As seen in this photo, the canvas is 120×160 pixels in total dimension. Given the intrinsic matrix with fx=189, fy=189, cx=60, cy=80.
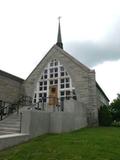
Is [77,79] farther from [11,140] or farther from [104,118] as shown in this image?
[11,140]

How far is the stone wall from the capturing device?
17925 mm

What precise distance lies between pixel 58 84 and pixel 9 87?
490 centimetres

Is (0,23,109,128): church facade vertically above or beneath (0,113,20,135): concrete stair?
above

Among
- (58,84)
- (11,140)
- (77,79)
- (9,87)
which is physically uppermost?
(77,79)

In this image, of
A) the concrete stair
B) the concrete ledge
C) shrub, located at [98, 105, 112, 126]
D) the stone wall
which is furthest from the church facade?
the concrete ledge

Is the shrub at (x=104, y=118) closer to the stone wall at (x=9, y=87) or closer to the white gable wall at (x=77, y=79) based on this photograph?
the white gable wall at (x=77, y=79)

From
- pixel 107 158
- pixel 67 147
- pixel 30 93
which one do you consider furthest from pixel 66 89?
pixel 107 158

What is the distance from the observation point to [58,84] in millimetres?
19078

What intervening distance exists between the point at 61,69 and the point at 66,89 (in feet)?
7.47

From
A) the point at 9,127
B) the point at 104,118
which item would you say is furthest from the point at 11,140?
the point at 104,118

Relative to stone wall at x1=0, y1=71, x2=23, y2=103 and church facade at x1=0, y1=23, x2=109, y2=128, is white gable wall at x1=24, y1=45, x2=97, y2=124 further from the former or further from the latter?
stone wall at x1=0, y1=71, x2=23, y2=103

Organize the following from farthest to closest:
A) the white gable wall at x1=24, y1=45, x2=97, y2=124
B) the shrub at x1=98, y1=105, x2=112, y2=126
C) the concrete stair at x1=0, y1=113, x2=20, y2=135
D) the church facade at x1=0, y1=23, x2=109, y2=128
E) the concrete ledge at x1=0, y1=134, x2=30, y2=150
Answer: the shrub at x1=98, y1=105, x2=112, y2=126 → the church facade at x1=0, y1=23, x2=109, y2=128 → the white gable wall at x1=24, y1=45, x2=97, y2=124 → the concrete stair at x1=0, y1=113, x2=20, y2=135 → the concrete ledge at x1=0, y1=134, x2=30, y2=150

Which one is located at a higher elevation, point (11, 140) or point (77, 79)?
point (77, 79)

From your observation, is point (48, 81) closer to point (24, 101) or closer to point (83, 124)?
point (24, 101)
